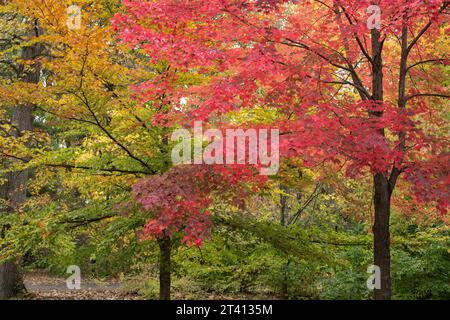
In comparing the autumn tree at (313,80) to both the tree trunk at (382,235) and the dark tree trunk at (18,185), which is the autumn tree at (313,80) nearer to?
the tree trunk at (382,235)

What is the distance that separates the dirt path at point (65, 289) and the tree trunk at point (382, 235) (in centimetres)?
951

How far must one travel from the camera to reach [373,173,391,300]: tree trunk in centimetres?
699

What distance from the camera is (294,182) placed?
858cm

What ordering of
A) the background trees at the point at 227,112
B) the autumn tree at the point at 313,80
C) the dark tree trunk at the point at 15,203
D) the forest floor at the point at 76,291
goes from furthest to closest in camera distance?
the forest floor at the point at 76,291 → the dark tree trunk at the point at 15,203 → the background trees at the point at 227,112 → the autumn tree at the point at 313,80

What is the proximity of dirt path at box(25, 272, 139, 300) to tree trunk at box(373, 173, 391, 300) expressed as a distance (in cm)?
951

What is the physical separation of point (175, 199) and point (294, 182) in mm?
3183

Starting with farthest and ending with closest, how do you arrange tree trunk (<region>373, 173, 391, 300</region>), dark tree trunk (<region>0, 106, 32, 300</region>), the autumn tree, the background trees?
dark tree trunk (<region>0, 106, 32, 300</region>), tree trunk (<region>373, 173, 391, 300</region>), the background trees, the autumn tree

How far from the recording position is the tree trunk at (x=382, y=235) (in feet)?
22.9

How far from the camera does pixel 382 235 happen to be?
7.04 m

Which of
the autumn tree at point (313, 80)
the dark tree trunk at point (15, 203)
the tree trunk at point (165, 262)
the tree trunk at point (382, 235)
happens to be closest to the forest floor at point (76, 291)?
the dark tree trunk at point (15, 203)

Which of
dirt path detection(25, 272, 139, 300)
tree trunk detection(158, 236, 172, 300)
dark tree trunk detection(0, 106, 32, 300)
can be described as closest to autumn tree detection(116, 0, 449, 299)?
tree trunk detection(158, 236, 172, 300)

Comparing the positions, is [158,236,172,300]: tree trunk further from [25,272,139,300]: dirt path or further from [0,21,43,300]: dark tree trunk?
[25,272,139,300]: dirt path

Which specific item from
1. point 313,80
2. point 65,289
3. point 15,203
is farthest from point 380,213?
point 65,289
